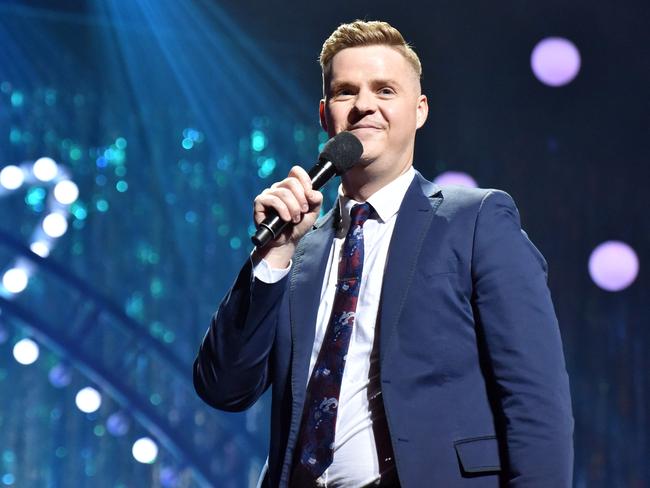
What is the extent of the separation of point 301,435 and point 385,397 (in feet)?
0.60

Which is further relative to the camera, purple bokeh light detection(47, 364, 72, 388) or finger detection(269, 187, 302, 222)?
purple bokeh light detection(47, 364, 72, 388)

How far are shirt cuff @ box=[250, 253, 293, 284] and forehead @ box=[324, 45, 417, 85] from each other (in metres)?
0.43

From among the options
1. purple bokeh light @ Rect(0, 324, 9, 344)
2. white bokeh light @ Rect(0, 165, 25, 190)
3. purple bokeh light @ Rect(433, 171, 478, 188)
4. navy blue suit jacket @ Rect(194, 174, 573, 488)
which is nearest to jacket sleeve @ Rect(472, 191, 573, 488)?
navy blue suit jacket @ Rect(194, 174, 573, 488)

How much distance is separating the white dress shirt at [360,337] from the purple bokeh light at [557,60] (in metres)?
2.78

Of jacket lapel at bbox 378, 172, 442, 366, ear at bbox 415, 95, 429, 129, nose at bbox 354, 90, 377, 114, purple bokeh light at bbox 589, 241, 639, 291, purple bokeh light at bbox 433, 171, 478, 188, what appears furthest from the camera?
purple bokeh light at bbox 433, 171, 478, 188

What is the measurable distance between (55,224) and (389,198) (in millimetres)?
3135

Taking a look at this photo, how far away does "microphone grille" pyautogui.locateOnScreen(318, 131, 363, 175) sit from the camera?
160 cm

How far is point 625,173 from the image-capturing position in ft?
14.0

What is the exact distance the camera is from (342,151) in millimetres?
1630

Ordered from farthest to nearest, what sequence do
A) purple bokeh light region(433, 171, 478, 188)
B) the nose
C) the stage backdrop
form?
1. purple bokeh light region(433, 171, 478, 188)
2. the stage backdrop
3. the nose

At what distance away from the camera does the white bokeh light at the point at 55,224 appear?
14.8 feet

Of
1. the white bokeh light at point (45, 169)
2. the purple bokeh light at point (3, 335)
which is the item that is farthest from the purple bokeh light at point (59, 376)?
the white bokeh light at point (45, 169)

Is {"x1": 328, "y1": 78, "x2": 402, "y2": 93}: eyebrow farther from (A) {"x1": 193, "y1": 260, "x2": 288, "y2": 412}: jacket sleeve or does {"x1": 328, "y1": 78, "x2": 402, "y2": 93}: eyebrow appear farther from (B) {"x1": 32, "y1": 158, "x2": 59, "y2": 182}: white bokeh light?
(B) {"x1": 32, "y1": 158, "x2": 59, "y2": 182}: white bokeh light

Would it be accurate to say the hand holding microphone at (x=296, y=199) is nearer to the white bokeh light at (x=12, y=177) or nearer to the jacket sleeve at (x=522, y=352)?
the jacket sleeve at (x=522, y=352)
